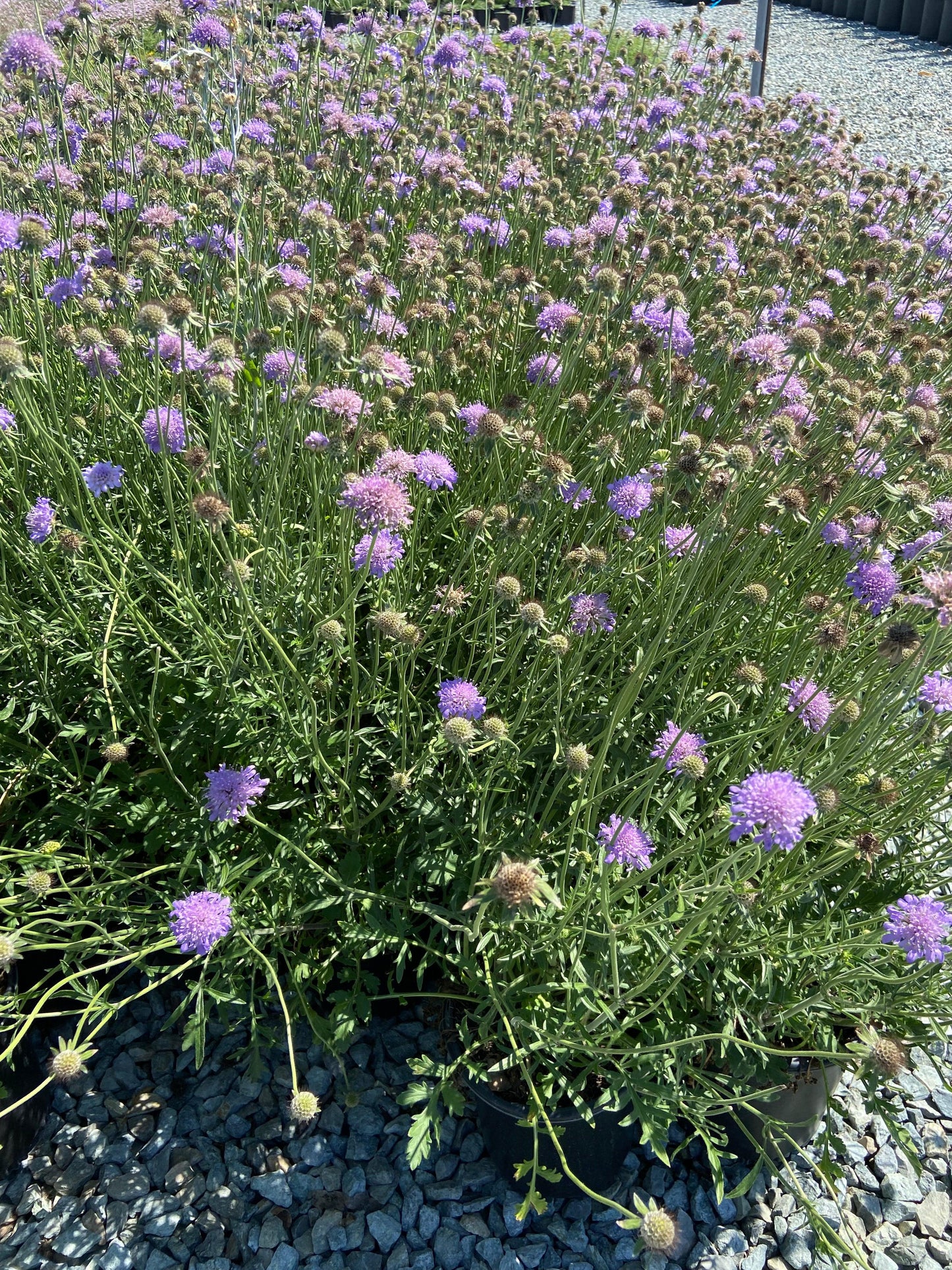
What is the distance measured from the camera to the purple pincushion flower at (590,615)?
2.35m

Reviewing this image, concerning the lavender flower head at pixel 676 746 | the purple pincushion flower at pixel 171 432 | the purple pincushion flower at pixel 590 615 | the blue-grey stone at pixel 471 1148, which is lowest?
the blue-grey stone at pixel 471 1148

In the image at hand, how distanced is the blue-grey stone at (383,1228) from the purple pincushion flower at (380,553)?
1666 millimetres

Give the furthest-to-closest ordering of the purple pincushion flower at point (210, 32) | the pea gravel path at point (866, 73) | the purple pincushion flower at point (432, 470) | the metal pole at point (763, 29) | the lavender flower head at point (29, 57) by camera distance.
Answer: the pea gravel path at point (866, 73) → the metal pole at point (763, 29) → the purple pincushion flower at point (210, 32) → the lavender flower head at point (29, 57) → the purple pincushion flower at point (432, 470)

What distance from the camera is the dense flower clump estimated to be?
2.14 meters

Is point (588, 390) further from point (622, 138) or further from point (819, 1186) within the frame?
point (622, 138)

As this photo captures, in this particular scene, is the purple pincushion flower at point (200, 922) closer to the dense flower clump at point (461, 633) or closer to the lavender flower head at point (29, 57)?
the dense flower clump at point (461, 633)

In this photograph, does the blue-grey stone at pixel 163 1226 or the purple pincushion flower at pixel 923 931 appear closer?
the purple pincushion flower at pixel 923 931

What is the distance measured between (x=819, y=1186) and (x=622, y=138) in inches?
242

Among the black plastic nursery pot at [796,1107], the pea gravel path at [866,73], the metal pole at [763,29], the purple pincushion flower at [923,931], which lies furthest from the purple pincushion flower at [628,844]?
the pea gravel path at [866,73]

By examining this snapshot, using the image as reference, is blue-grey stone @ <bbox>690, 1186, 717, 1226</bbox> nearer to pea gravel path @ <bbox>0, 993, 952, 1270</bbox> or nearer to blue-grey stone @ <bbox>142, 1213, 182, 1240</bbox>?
pea gravel path @ <bbox>0, 993, 952, 1270</bbox>

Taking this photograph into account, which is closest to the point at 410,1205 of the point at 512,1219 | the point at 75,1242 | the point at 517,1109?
the point at 512,1219

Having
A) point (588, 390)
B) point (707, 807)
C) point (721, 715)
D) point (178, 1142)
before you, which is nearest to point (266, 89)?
point (588, 390)

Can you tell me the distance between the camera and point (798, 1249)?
231cm

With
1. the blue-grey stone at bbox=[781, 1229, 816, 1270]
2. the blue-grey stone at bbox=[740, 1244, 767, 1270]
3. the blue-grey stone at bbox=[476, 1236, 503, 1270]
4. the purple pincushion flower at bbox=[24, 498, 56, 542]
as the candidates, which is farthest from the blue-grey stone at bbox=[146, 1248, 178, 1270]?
the purple pincushion flower at bbox=[24, 498, 56, 542]
